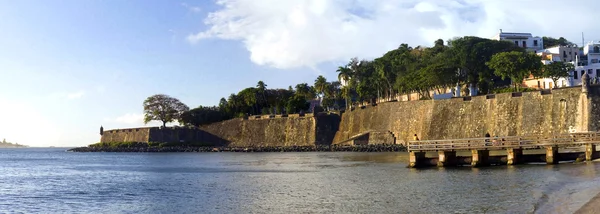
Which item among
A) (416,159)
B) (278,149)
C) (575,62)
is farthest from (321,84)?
(416,159)

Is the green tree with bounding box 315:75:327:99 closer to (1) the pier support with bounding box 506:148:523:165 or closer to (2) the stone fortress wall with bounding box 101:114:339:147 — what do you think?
(2) the stone fortress wall with bounding box 101:114:339:147

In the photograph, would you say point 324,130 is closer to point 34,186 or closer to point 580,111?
point 580,111

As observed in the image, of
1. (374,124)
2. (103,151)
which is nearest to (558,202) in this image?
(374,124)

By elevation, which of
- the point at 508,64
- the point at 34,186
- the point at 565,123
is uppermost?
the point at 508,64

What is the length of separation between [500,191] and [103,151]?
386 ft

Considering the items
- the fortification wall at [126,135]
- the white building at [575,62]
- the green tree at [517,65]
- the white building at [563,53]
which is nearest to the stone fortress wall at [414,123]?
the fortification wall at [126,135]

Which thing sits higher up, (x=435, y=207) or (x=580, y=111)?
(x=580, y=111)

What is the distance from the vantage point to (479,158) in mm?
35062

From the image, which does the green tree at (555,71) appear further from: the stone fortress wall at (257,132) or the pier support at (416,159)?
the pier support at (416,159)

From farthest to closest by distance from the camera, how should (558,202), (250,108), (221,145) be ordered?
1. (250,108)
2. (221,145)
3. (558,202)

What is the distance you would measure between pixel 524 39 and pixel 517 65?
1592 inches

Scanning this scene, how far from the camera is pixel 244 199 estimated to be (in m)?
26.7

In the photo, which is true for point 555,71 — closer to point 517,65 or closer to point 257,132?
point 517,65

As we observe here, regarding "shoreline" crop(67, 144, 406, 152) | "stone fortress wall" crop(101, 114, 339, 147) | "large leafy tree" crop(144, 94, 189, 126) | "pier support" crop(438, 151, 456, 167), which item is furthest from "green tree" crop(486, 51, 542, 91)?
"large leafy tree" crop(144, 94, 189, 126)
